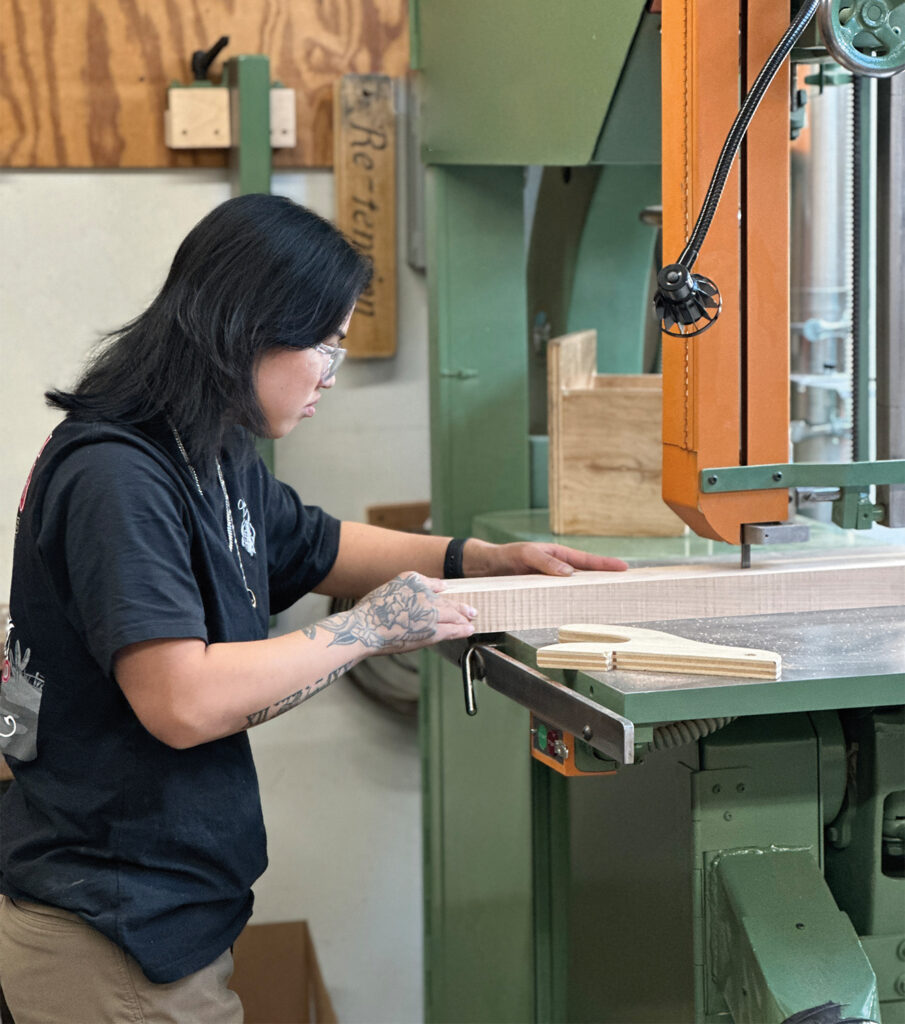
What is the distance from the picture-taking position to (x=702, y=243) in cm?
144

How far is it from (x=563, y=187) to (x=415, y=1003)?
1.75 m

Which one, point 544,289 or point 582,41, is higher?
point 582,41


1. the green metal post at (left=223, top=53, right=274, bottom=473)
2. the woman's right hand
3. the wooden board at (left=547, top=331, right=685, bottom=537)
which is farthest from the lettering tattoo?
the green metal post at (left=223, top=53, right=274, bottom=473)

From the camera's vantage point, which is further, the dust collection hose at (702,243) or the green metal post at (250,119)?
the green metal post at (250,119)

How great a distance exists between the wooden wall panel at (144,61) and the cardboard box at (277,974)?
1.56 metres

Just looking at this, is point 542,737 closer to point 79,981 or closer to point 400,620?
point 400,620

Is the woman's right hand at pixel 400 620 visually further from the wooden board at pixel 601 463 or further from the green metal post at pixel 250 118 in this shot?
the green metal post at pixel 250 118

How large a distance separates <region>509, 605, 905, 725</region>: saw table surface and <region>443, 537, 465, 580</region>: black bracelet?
1.05 ft

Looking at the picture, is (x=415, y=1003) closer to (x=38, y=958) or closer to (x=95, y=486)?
(x=38, y=958)

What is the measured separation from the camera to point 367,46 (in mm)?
2576

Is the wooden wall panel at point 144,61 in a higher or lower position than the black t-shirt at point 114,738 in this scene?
higher

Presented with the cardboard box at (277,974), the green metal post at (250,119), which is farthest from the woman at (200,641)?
the cardboard box at (277,974)

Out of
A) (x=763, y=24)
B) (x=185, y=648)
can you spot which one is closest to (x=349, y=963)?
(x=185, y=648)

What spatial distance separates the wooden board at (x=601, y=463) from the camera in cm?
204
